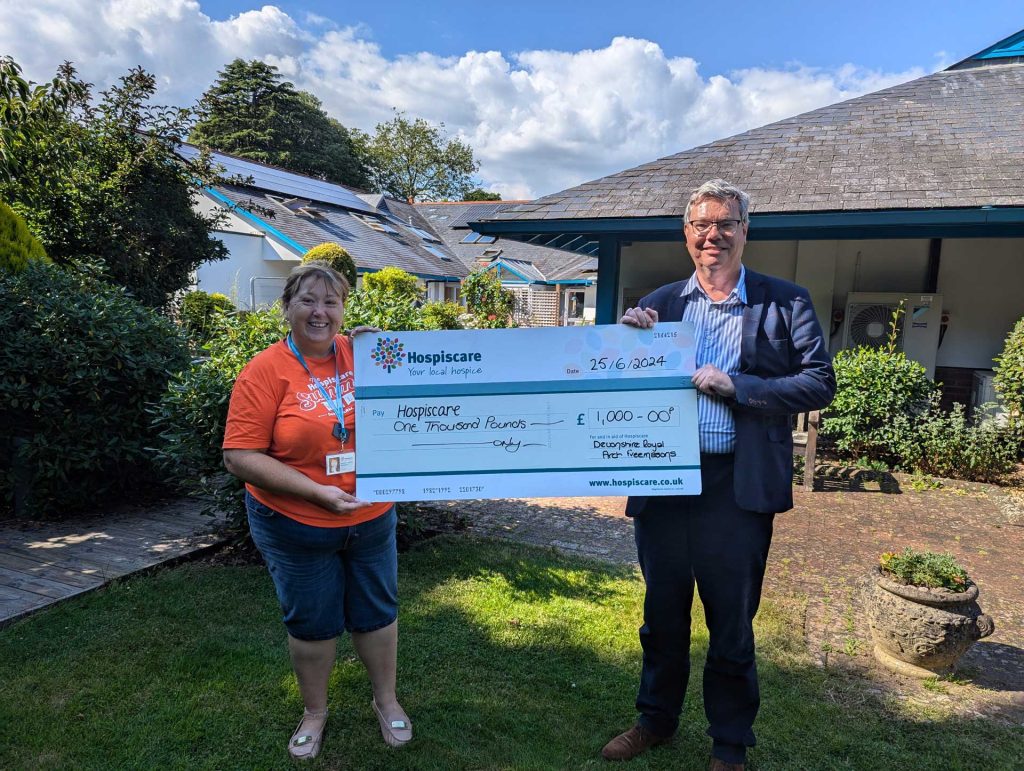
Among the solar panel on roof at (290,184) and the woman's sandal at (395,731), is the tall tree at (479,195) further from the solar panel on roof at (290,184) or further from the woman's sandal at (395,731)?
the woman's sandal at (395,731)

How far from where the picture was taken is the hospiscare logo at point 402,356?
2.37 metres

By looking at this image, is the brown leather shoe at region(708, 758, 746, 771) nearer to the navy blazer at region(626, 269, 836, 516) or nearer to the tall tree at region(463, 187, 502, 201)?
the navy blazer at region(626, 269, 836, 516)

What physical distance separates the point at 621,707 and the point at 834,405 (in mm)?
5492

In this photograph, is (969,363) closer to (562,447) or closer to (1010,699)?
(1010,699)

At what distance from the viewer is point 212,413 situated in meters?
4.09

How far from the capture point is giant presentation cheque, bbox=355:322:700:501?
7.52ft

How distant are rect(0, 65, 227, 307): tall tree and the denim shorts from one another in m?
7.04

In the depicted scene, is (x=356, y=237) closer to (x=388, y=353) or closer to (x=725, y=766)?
(x=388, y=353)

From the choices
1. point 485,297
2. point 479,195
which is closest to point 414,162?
point 479,195

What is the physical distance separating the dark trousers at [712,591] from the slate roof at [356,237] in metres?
19.3

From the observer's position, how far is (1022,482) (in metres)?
6.75

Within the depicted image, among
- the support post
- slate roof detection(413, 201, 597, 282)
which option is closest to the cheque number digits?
the support post

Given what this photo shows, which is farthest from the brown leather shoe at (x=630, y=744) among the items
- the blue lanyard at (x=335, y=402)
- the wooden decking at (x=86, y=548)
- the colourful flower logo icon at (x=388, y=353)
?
the wooden decking at (x=86, y=548)

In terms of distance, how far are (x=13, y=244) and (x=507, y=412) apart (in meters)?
5.30
